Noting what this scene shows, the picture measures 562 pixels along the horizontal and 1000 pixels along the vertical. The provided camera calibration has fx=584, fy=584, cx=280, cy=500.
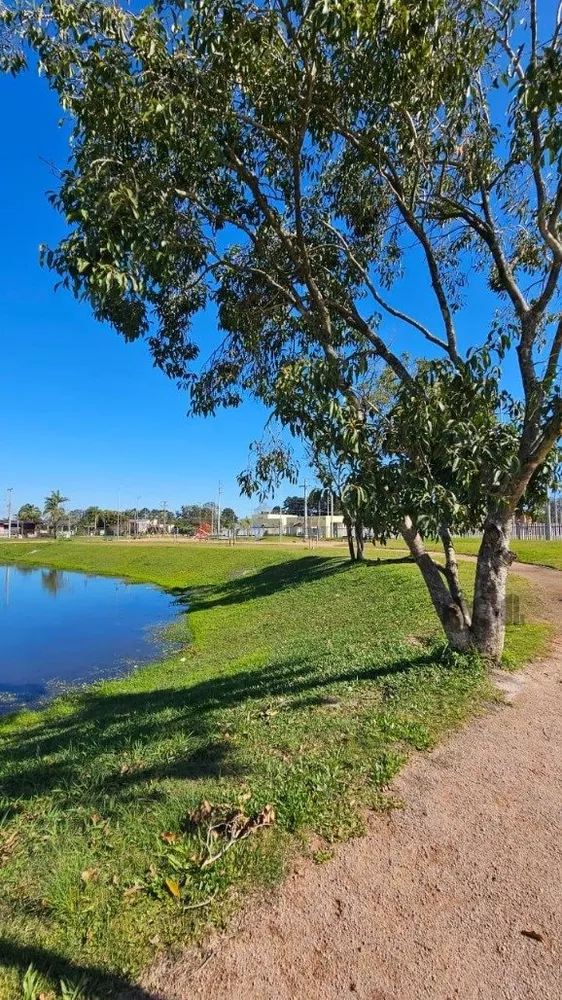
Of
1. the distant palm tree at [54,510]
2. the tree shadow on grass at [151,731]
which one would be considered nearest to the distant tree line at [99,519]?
the distant palm tree at [54,510]

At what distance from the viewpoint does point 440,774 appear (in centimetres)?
407

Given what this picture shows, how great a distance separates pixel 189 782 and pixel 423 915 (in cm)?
200

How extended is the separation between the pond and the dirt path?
889 centimetres

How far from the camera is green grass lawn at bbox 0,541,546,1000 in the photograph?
109 inches

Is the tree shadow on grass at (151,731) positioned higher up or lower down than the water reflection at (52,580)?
higher up

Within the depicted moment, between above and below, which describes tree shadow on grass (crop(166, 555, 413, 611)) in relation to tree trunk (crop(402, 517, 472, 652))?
below

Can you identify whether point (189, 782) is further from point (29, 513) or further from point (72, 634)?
point (29, 513)

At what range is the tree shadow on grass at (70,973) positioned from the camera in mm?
2400

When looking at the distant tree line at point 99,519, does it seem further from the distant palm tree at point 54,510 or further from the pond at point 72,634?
the pond at point 72,634

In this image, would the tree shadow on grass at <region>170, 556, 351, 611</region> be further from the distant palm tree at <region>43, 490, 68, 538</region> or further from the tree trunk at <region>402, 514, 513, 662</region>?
the distant palm tree at <region>43, 490, 68, 538</region>

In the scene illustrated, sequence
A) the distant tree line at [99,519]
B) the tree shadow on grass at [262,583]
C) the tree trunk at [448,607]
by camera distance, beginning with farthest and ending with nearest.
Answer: the distant tree line at [99,519] < the tree shadow on grass at [262,583] < the tree trunk at [448,607]

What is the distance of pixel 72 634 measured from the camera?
714 inches

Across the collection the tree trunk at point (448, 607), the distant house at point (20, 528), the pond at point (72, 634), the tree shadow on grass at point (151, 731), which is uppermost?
the distant house at point (20, 528)

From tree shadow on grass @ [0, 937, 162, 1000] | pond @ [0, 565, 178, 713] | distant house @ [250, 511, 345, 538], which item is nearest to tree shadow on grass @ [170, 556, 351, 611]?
pond @ [0, 565, 178, 713]
